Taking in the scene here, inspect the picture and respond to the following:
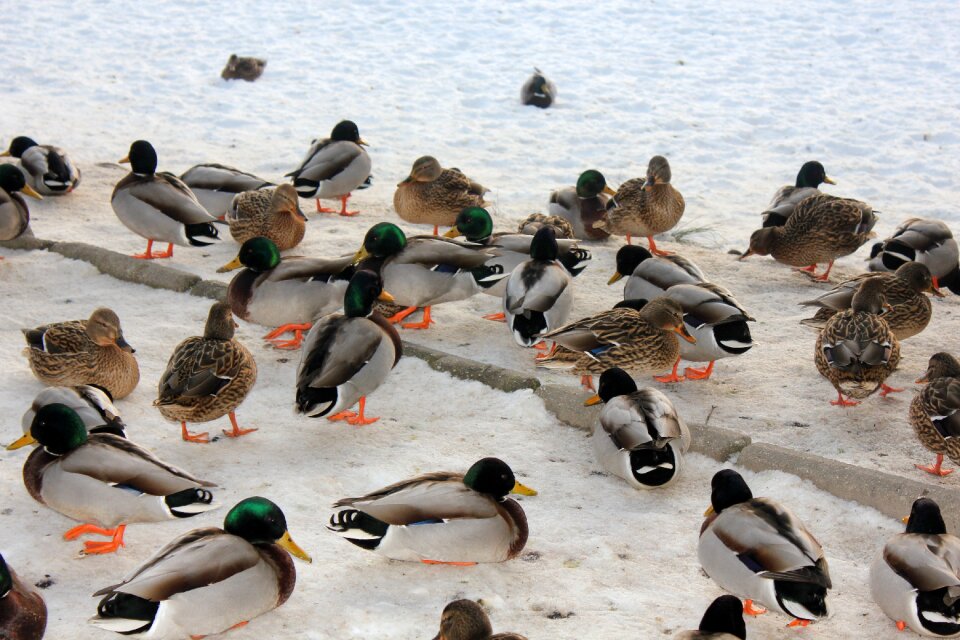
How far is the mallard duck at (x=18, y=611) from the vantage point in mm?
3510

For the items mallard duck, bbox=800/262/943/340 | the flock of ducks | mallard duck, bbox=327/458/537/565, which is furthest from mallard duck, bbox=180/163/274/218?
mallard duck, bbox=327/458/537/565

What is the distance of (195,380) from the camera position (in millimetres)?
5105

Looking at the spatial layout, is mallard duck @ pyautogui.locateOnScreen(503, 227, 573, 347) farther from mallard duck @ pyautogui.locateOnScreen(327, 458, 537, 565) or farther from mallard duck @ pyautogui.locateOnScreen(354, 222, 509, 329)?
mallard duck @ pyautogui.locateOnScreen(327, 458, 537, 565)

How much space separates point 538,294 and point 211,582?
9.75 feet

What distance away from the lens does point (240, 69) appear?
12.4 meters

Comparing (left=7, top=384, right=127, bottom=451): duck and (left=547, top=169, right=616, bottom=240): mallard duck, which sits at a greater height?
(left=7, top=384, right=127, bottom=451): duck

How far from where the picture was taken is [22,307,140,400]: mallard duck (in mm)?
5496

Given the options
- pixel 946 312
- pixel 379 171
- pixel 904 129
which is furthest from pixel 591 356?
pixel 904 129

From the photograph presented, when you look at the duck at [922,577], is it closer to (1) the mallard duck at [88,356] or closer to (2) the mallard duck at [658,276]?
(2) the mallard duck at [658,276]

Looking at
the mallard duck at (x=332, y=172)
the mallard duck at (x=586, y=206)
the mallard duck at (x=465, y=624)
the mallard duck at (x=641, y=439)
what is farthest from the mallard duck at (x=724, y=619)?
the mallard duck at (x=332, y=172)

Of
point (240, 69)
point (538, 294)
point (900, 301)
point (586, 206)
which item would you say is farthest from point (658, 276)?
point (240, 69)

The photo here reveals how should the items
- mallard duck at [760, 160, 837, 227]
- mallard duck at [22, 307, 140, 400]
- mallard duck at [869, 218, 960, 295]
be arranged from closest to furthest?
mallard duck at [22, 307, 140, 400]
mallard duck at [869, 218, 960, 295]
mallard duck at [760, 160, 837, 227]

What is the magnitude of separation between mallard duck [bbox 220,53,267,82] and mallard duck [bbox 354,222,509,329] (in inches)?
255

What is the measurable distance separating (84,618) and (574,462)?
2301 millimetres
